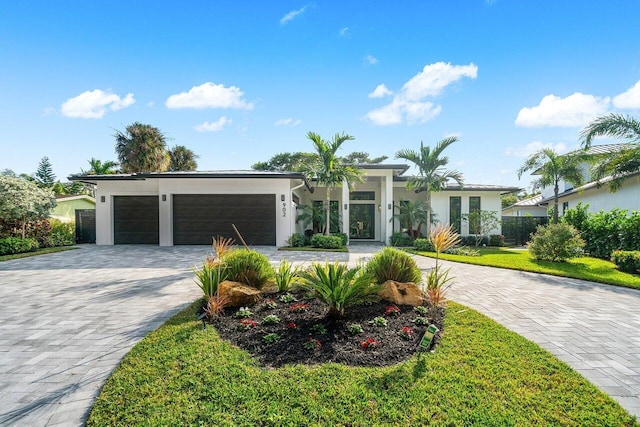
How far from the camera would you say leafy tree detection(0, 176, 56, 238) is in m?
12.6

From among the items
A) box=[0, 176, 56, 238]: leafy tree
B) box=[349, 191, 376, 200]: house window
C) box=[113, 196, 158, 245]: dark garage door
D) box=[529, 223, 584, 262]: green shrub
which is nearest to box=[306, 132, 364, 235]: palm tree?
box=[349, 191, 376, 200]: house window

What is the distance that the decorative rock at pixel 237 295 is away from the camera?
477cm

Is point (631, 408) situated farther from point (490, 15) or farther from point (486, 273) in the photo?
point (490, 15)

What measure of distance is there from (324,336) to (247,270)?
7.83ft

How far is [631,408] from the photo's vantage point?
2508mm

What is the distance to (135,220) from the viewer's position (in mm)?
15672

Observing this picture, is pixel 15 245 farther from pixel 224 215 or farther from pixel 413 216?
pixel 413 216

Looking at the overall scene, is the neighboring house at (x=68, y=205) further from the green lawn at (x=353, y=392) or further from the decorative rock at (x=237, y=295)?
the green lawn at (x=353, y=392)

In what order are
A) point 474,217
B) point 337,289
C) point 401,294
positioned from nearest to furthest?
point 337,289 → point 401,294 → point 474,217

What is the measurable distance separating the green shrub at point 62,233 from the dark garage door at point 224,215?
6.06 meters

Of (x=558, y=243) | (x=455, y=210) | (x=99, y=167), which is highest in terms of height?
(x=99, y=167)

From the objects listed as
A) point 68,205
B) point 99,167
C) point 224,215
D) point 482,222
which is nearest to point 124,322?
point 224,215

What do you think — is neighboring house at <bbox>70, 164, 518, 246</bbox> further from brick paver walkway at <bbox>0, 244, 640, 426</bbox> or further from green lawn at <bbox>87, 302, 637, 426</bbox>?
green lawn at <bbox>87, 302, 637, 426</bbox>

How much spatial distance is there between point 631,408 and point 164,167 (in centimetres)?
2550
